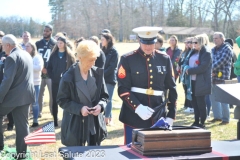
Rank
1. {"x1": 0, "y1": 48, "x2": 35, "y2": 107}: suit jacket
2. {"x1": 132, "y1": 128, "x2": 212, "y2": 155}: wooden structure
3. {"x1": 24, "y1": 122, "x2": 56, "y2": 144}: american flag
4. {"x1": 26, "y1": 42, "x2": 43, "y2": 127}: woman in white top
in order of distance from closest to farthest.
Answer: {"x1": 132, "y1": 128, "x2": 212, "y2": 155}: wooden structure → {"x1": 24, "y1": 122, "x2": 56, "y2": 144}: american flag → {"x1": 0, "y1": 48, "x2": 35, "y2": 107}: suit jacket → {"x1": 26, "y1": 42, "x2": 43, "y2": 127}: woman in white top

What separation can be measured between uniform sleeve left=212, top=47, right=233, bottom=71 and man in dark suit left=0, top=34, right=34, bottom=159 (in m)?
3.95

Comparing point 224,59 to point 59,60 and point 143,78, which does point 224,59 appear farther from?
point 143,78

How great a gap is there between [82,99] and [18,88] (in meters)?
1.47

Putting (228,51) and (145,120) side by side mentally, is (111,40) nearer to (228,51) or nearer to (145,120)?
(228,51)

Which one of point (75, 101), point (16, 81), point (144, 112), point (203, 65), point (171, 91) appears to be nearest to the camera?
point (144, 112)

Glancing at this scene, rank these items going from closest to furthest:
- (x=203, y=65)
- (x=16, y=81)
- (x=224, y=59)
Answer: (x=16, y=81), (x=203, y=65), (x=224, y=59)

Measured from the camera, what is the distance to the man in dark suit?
4.71 meters

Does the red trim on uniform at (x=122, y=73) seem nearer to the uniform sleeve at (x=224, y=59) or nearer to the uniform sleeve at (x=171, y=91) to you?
the uniform sleeve at (x=171, y=91)

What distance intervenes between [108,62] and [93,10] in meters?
49.4

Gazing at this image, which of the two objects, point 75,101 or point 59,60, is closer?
point 75,101

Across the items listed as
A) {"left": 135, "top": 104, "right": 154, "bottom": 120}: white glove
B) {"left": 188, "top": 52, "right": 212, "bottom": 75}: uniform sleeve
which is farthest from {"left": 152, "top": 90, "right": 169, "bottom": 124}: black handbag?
{"left": 188, "top": 52, "right": 212, "bottom": 75}: uniform sleeve

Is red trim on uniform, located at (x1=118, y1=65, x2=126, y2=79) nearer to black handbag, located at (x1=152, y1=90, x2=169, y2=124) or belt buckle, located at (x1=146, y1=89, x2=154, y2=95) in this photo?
belt buckle, located at (x1=146, y1=89, x2=154, y2=95)

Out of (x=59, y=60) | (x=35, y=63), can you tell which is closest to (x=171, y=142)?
(x=59, y=60)

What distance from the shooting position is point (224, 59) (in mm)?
7406
